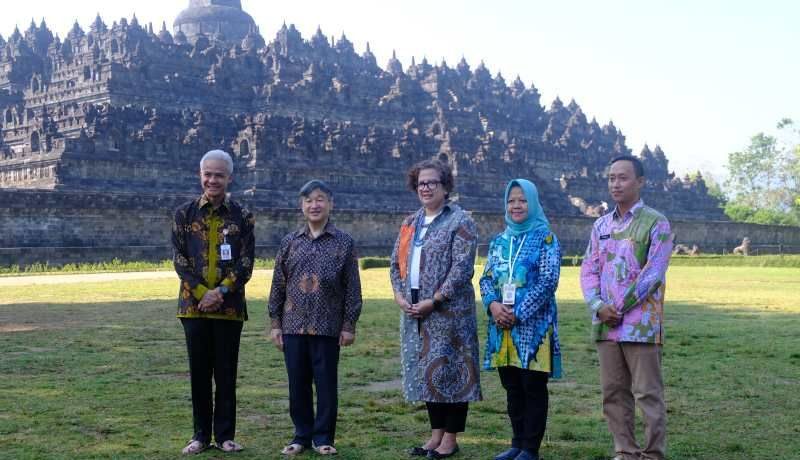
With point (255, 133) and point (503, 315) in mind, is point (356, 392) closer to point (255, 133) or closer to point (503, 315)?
point (503, 315)

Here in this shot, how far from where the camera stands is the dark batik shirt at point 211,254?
6.88 meters

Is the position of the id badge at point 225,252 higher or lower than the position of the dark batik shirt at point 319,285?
higher

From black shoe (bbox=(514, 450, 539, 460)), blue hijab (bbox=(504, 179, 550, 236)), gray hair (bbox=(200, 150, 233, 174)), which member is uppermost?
gray hair (bbox=(200, 150, 233, 174))

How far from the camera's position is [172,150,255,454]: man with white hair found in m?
6.89

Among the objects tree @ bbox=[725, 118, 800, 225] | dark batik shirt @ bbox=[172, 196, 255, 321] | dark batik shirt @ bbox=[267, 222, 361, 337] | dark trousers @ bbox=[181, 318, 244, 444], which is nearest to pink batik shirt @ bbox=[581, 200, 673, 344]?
dark batik shirt @ bbox=[267, 222, 361, 337]

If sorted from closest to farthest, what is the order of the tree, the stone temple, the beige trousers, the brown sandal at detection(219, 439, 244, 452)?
the beige trousers, the brown sandal at detection(219, 439, 244, 452), the stone temple, the tree

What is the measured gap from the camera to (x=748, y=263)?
3791 cm

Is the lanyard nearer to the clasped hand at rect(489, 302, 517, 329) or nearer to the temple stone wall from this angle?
the clasped hand at rect(489, 302, 517, 329)

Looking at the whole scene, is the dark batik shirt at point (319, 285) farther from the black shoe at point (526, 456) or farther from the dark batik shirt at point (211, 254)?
the black shoe at point (526, 456)

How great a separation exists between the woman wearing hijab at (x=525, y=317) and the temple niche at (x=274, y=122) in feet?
105

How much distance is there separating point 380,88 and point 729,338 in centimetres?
5417

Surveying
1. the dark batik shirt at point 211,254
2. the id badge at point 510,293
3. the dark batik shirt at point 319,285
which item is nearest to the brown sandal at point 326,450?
the dark batik shirt at point 319,285

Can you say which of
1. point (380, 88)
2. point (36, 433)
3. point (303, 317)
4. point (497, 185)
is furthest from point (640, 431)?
point (380, 88)

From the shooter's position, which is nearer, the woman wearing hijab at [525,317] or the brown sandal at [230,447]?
the woman wearing hijab at [525,317]
